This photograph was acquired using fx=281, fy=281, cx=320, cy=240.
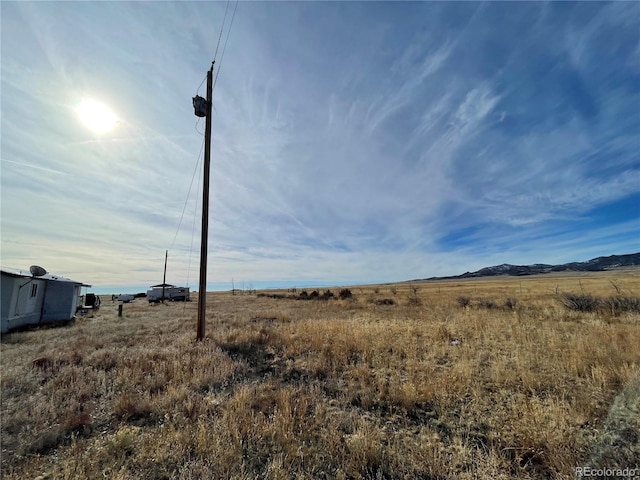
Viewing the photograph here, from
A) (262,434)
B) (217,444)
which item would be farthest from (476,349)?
(217,444)

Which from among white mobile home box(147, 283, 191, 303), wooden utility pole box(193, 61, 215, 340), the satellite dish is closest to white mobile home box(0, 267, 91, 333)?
the satellite dish

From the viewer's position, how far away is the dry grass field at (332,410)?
10.8 feet

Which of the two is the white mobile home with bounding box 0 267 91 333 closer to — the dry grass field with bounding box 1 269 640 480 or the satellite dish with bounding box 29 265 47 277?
the satellite dish with bounding box 29 265 47 277

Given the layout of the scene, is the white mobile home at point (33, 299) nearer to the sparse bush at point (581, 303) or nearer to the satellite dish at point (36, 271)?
the satellite dish at point (36, 271)

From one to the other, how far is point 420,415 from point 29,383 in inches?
323

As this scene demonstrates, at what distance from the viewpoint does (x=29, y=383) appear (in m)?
6.18

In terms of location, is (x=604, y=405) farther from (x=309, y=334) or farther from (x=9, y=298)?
(x=9, y=298)

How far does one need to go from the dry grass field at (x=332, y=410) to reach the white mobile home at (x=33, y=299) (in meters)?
10.3

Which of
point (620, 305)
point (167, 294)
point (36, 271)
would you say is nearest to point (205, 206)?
point (36, 271)

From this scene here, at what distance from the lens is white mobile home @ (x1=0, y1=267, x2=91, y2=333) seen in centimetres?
1509

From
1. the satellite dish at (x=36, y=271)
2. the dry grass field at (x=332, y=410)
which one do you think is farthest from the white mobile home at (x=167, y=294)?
the dry grass field at (x=332, y=410)

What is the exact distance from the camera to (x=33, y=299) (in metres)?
17.9

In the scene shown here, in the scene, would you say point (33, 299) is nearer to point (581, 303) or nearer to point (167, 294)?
point (167, 294)

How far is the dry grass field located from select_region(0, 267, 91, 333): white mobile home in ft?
33.7
